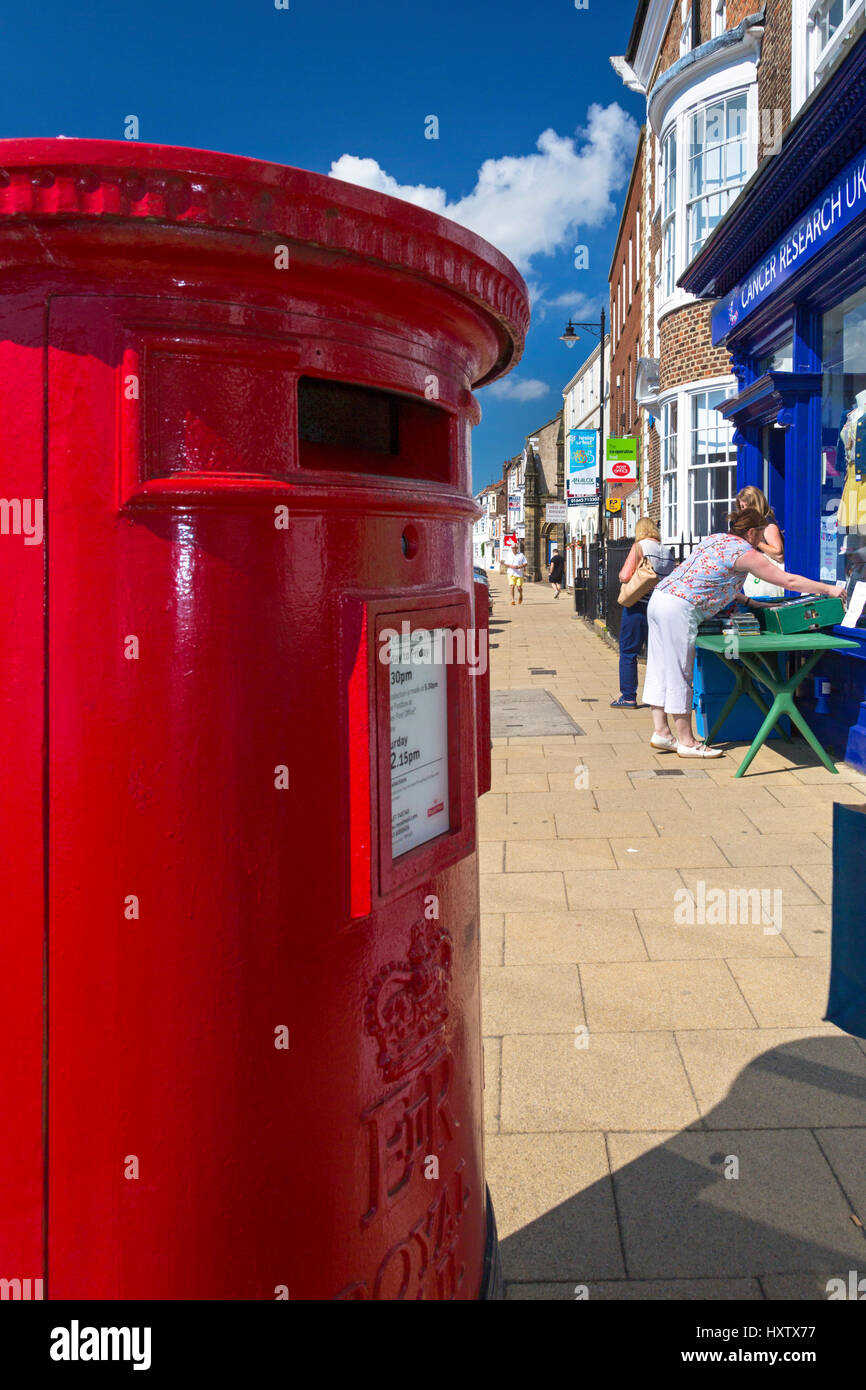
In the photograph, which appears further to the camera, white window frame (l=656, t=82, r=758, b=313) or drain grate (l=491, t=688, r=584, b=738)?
white window frame (l=656, t=82, r=758, b=313)

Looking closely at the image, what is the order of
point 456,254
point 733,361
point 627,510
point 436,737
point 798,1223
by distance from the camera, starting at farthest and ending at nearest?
point 627,510 → point 733,361 → point 798,1223 → point 436,737 → point 456,254

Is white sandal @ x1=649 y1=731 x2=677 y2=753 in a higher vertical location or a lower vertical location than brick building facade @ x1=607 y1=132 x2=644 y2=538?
lower

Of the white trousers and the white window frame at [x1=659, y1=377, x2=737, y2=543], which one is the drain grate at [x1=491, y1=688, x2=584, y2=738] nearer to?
the white trousers

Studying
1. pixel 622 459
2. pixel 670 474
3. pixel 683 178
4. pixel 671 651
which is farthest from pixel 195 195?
pixel 622 459

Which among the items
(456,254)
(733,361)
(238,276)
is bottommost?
(238,276)

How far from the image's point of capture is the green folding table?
636 cm

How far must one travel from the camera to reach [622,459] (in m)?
22.5

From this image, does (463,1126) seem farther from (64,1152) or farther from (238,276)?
(238,276)

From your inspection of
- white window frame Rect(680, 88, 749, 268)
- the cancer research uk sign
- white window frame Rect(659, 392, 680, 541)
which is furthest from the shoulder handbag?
white window frame Rect(659, 392, 680, 541)

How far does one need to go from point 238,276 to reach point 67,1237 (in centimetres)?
108

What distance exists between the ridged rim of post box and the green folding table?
5.52 meters

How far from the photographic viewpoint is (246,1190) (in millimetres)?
1158
